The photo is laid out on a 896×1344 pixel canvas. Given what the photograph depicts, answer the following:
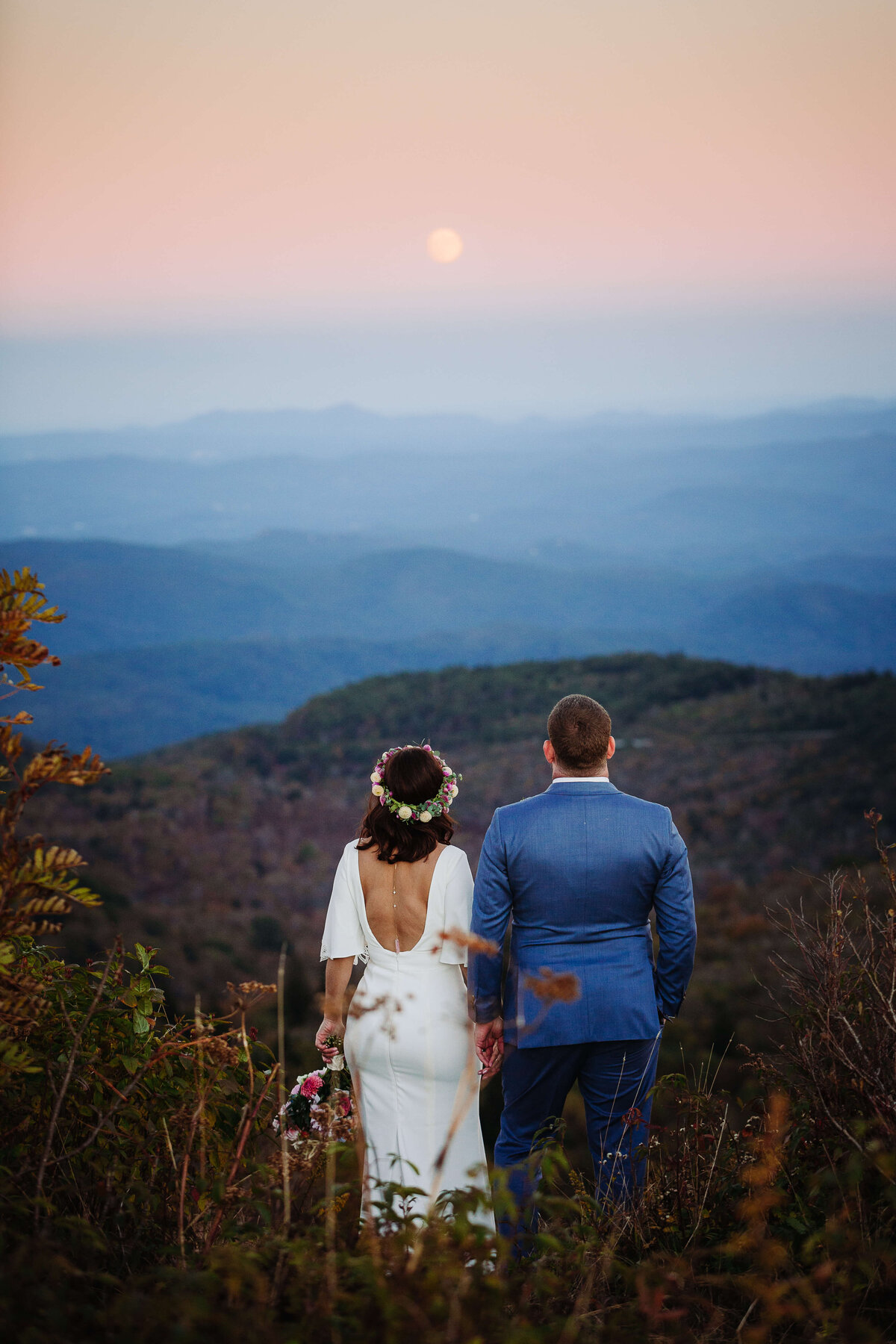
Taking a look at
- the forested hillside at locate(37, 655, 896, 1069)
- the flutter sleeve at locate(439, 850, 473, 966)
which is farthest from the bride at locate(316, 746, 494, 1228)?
the forested hillside at locate(37, 655, 896, 1069)

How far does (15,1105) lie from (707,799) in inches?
1323

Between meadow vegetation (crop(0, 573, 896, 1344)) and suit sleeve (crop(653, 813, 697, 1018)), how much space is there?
0.91 feet

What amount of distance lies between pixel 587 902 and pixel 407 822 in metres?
0.63

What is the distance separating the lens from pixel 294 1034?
1503cm

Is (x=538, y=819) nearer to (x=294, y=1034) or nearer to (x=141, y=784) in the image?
(x=294, y=1034)

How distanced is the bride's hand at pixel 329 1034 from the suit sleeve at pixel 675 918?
1062mm

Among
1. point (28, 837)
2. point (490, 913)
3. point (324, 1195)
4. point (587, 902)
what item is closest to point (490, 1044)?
point (490, 913)

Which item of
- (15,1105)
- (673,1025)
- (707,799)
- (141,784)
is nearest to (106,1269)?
(15,1105)

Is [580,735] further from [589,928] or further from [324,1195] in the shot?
[324,1195]

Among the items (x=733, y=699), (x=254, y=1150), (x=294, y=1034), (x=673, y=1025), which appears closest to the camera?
(x=254, y=1150)

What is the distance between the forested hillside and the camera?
22.1 m

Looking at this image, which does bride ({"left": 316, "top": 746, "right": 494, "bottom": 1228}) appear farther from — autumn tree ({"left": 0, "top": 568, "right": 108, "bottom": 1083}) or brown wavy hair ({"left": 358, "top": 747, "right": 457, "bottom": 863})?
autumn tree ({"left": 0, "top": 568, "right": 108, "bottom": 1083})

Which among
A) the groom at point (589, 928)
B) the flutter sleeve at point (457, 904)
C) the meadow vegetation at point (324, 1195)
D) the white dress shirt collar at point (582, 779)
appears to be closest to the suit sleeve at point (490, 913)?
the groom at point (589, 928)

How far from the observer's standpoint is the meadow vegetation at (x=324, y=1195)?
1.74 meters
